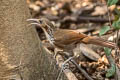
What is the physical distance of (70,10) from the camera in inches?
344

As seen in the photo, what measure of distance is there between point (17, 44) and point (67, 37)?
1.20 metres

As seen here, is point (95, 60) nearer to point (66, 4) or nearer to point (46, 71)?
point (46, 71)

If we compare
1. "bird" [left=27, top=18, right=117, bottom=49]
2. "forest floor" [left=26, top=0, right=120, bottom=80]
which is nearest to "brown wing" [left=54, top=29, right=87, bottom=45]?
"bird" [left=27, top=18, right=117, bottom=49]

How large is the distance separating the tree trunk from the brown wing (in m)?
0.80

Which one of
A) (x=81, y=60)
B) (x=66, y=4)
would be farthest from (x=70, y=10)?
(x=81, y=60)

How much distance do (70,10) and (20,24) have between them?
14.9 ft

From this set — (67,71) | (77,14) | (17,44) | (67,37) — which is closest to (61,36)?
(67,37)

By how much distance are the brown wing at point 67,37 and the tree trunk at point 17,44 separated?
804 mm

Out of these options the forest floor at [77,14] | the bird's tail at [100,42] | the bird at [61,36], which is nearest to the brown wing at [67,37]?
the bird at [61,36]

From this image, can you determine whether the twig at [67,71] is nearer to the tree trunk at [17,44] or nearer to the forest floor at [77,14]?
the tree trunk at [17,44]

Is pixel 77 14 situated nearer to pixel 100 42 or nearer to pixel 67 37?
pixel 67 37

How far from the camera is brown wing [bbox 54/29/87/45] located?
520cm

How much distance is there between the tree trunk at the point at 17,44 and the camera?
4.16m

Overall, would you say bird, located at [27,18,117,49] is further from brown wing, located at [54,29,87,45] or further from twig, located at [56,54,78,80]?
twig, located at [56,54,78,80]
